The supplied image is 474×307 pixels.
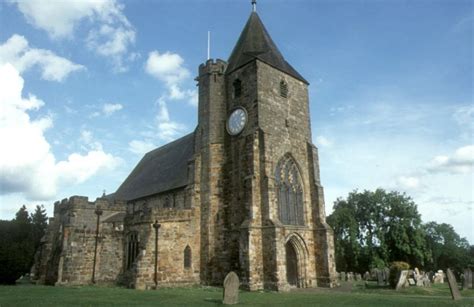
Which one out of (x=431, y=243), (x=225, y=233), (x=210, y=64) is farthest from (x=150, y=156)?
(x=431, y=243)

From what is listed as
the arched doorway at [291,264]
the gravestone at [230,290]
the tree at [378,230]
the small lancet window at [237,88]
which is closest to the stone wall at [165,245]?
the arched doorway at [291,264]

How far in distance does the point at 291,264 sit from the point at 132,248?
1083 cm

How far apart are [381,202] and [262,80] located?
2499 centimetres

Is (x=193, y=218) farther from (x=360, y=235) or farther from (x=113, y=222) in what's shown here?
(x=360, y=235)

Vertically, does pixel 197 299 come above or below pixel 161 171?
below

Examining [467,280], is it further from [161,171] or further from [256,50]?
[161,171]

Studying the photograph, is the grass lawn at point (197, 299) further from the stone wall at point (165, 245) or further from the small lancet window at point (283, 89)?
the small lancet window at point (283, 89)

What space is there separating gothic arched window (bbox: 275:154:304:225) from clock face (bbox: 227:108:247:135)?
3.66 meters

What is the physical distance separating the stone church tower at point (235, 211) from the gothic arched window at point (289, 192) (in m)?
0.07

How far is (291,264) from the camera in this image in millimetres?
24641

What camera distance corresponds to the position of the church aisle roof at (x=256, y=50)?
89.4 ft

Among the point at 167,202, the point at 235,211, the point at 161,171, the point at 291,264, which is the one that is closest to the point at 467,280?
the point at 291,264

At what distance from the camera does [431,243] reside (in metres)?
65.1

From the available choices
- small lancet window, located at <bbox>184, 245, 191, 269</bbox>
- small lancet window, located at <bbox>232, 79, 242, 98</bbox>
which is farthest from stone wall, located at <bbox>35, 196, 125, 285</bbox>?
small lancet window, located at <bbox>232, 79, 242, 98</bbox>
